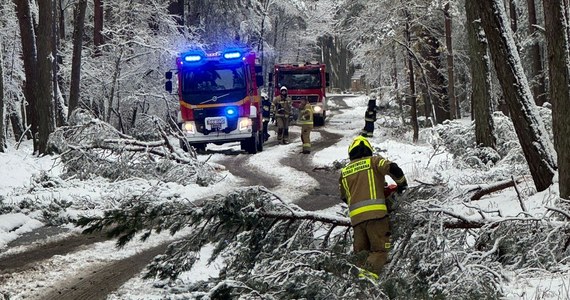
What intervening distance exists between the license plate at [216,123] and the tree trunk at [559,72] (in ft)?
44.9

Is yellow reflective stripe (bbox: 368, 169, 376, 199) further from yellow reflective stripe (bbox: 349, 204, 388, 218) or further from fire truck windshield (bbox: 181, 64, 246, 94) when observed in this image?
fire truck windshield (bbox: 181, 64, 246, 94)

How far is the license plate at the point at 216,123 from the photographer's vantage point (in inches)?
755

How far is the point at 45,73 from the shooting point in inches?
680

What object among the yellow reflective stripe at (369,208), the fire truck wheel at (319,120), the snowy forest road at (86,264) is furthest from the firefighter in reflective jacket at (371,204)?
the fire truck wheel at (319,120)

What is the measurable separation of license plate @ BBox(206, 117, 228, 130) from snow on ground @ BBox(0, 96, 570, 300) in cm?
100

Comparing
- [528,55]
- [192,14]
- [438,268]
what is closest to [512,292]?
[438,268]

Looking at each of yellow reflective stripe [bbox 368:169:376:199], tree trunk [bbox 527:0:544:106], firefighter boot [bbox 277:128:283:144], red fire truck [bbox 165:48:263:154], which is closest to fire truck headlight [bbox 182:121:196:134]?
red fire truck [bbox 165:48:263:154]

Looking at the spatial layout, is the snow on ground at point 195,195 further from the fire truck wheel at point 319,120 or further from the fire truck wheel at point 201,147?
the fire truck wheel at point 319,120

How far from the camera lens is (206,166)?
13.8m

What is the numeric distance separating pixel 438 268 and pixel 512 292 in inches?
Result: 22.9

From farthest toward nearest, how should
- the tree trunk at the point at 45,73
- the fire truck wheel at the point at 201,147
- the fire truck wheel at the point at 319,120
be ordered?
the fire truck wheel at the point at 319,120 → the fire truck wheel at the point at 201,147 → the tree trunk at the point at 45,73

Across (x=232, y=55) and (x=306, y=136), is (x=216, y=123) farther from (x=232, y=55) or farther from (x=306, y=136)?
(x=306, y=136)

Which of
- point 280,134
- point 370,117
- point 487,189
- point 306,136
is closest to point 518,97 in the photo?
point 487,189

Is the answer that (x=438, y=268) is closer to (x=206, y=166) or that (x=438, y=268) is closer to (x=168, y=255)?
(x=168, y=255)
